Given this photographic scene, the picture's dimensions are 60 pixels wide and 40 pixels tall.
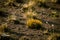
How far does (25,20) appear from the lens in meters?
7.66

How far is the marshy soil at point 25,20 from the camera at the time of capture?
6.56 m

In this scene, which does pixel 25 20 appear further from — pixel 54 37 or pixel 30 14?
pixel 54 37

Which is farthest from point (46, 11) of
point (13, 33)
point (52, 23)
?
point (13, 33)

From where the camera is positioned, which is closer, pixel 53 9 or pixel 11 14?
pixel 11 14

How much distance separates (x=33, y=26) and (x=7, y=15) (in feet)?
5.01


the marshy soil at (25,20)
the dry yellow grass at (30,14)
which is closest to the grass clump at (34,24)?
the marshy soil at (25,20)

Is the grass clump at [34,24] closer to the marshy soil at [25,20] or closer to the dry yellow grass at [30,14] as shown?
the marshy soil at [25,20]

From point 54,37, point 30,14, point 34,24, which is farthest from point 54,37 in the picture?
point 30,14

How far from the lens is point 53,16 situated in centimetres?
808

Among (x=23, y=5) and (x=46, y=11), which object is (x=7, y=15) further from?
(x=46, y=11)

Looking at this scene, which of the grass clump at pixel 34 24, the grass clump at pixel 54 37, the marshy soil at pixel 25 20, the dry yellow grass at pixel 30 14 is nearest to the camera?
the grass clump at pixel 54 37

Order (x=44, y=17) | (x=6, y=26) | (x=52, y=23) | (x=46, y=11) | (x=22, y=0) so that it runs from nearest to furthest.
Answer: (x=6, y=26) < (x=52, y=23) < (x=44, y=17) < (x=46, y=11) < (x=22, y=0)

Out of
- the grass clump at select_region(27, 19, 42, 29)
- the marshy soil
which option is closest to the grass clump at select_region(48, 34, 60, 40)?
the marshy soil

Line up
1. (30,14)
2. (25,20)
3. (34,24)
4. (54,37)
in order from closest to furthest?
(54,37) → (34,24) → (25,20) → (30,14)
